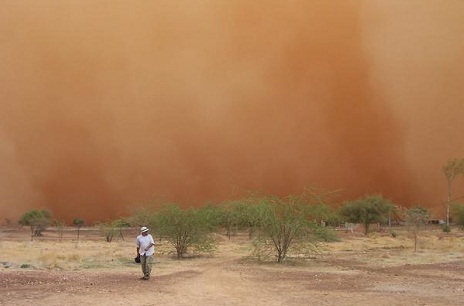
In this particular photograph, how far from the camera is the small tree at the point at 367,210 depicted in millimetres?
43344

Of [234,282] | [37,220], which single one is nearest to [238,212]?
[234,282]

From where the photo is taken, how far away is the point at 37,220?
4366 cm

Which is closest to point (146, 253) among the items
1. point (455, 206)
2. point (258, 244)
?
point (258, 244)

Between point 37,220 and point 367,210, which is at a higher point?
point 367,210

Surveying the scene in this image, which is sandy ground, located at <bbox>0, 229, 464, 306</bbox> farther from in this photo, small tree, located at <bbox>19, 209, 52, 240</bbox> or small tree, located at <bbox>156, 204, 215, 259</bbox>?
small tree, located at <bbox>19, 209, 52, 240</bbox>

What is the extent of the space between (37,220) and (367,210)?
2421 centimetres

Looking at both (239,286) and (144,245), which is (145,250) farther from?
(239,286)

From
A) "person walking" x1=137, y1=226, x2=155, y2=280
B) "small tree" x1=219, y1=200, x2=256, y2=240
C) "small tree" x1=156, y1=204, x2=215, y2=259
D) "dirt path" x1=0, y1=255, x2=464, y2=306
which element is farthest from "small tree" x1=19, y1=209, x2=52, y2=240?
"person walking" x1=137, y1=226, x2=155, y2=280

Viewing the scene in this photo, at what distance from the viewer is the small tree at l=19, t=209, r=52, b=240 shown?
4197cm

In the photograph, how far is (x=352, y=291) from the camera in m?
10.6

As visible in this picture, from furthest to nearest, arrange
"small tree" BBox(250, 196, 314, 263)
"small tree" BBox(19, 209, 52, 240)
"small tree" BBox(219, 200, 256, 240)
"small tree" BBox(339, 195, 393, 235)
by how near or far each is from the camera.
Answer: "small tree" BBox(339, 195, 393, 235) < "small tree" BBox(19, 209, 52, 240) < "small tree" BBox(219, 200, 256, 240) < "small tree" BBox(250, 196, 314, 263)

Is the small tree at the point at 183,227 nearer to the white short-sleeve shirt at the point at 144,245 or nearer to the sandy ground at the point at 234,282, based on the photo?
the sandy ground at the point at 234,282

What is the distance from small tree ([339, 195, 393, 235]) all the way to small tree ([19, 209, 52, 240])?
21.5m

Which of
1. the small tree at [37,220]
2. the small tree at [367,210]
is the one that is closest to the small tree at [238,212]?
the small tree at [367,210]
